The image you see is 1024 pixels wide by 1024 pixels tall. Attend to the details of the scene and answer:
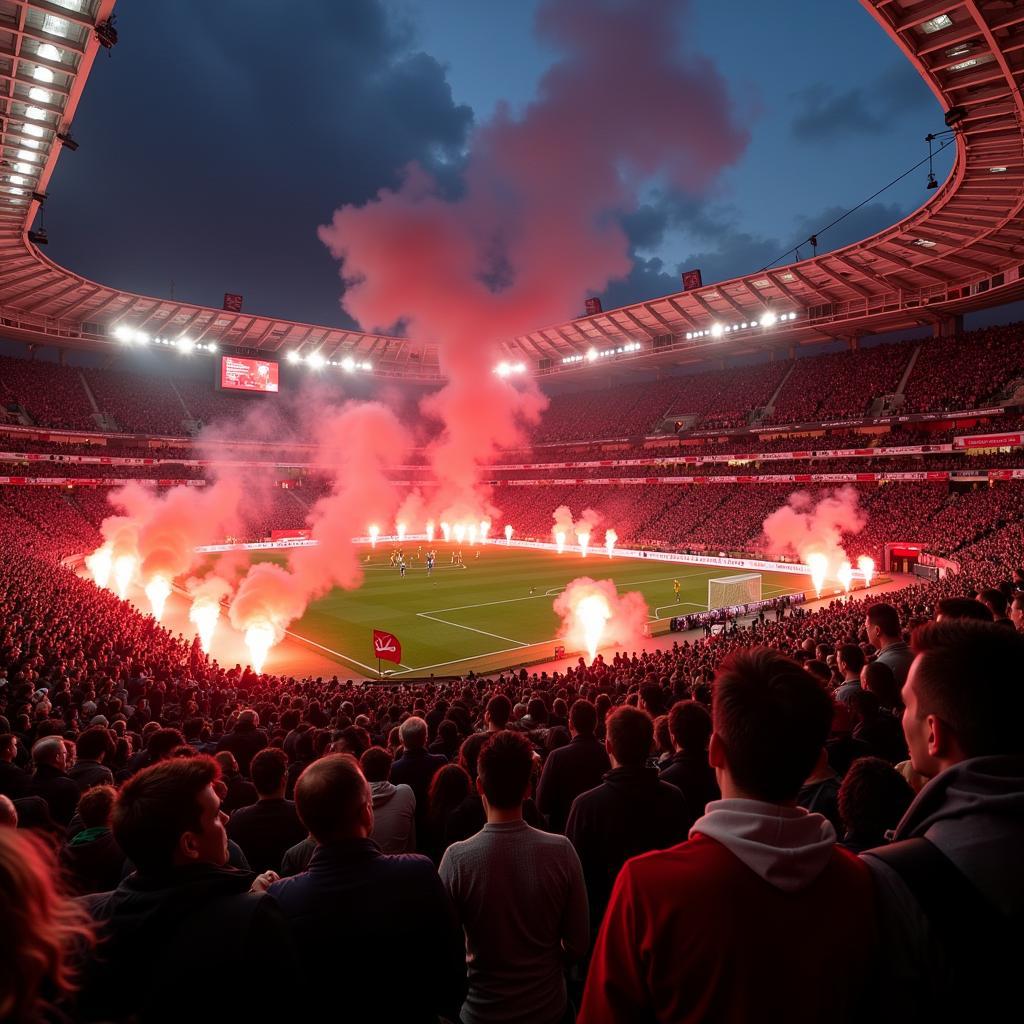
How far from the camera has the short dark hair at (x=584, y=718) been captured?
6035 mm

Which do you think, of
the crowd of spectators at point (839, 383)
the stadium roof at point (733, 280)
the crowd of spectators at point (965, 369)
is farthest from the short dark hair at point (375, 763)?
the crowd of spectators at point (839, 383)

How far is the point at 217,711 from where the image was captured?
14359mm

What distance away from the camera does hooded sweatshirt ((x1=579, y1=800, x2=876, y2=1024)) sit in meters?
1.67

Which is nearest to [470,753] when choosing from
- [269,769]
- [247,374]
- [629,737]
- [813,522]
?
[269,769]

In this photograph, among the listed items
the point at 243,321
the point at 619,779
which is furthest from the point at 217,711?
the point at 243,321

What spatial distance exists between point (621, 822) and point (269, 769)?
2852 millimetres

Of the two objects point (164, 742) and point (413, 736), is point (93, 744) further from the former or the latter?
point (413, 736)

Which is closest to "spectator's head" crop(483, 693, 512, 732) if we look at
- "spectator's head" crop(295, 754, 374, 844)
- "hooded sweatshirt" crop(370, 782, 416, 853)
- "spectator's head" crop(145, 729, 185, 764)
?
"hooded sweatshirt" crop(370, 782, 416, 853)

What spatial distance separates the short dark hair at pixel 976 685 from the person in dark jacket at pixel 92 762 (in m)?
7.13

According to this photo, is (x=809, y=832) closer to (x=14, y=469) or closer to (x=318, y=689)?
(x=318, y=689)

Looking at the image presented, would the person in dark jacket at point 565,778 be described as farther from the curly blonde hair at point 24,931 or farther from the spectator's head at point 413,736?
the curly blonde hair at point 24,931

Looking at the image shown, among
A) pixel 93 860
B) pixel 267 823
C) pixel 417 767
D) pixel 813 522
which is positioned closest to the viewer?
pixel 93 860

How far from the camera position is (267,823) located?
4996 mm

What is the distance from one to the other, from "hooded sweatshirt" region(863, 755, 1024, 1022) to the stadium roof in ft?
85.5
